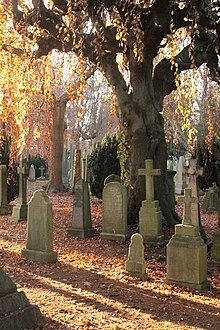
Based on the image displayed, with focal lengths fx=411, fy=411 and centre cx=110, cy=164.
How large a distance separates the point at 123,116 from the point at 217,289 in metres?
4.86

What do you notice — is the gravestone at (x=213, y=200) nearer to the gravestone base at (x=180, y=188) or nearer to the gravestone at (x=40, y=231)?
the gravestone base at (x=180, y=188)

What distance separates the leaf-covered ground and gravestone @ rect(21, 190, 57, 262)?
16 centimetres

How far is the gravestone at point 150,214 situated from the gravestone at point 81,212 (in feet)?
4.17

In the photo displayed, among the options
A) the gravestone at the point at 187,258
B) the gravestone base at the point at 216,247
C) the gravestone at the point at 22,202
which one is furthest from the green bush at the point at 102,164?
the gravestone at the point at 187,258

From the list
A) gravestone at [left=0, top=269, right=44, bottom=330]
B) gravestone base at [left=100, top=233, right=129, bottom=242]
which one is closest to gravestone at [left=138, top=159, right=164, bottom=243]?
gravestone base at [left=100, top=233, right=129, bottom=242]

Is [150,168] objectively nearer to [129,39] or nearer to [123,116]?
[123,116]

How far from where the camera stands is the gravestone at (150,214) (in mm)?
8555

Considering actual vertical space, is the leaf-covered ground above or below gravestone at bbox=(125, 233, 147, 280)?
below

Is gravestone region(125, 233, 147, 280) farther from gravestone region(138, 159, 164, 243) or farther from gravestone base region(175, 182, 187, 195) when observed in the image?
gravestone base region(175, 182, 187, 195)

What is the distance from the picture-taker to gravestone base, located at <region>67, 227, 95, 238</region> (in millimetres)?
9062

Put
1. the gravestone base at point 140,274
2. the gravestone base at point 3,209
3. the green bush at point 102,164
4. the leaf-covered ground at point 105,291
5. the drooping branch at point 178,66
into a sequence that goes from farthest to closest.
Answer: the green bush at point 102,164
the gravestone base at point 3,209
the drooping branch at point 178,66
the gravestone base at point 140,274
the leaf-covered ground at point 105,291

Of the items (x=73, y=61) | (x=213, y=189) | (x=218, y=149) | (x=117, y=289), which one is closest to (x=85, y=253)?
(x=117, y=289)

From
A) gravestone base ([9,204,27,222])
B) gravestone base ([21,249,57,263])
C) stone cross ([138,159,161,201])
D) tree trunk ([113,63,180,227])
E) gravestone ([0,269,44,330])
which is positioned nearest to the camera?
gravestone ([0,269,44,330])

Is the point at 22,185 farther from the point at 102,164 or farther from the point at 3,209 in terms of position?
the point at 102,164
